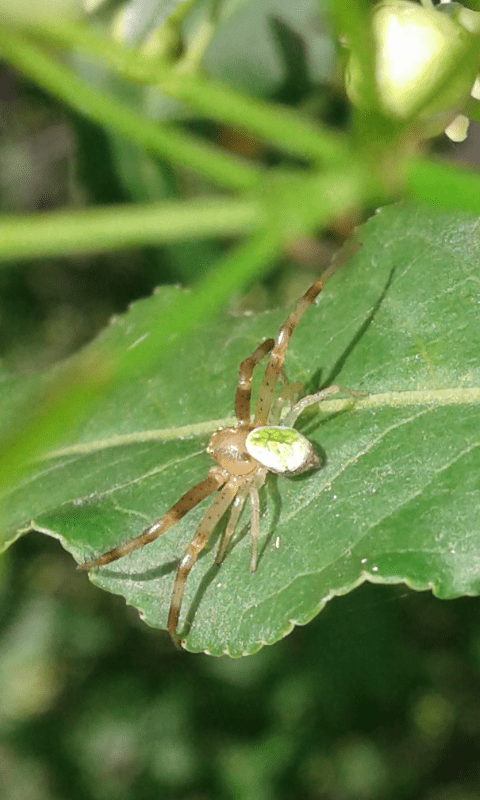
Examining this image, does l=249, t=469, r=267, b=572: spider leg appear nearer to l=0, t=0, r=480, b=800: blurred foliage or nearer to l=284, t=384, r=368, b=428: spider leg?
l=284, t=384, r=368, b=428: spider leg

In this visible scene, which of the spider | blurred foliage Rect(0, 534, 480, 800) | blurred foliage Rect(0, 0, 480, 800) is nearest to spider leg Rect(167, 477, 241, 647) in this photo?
the spider

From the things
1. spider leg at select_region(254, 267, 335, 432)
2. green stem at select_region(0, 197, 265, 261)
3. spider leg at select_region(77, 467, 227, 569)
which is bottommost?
green stem at select_region(0, 197, 265, 261)

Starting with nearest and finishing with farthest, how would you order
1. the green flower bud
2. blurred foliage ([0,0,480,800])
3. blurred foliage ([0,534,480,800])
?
1. the green flower bud
2. blurred foliage ([0,0,480,800])
3. blurred foliage ([0,534,480,800])

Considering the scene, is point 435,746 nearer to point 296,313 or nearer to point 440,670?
point 440,670

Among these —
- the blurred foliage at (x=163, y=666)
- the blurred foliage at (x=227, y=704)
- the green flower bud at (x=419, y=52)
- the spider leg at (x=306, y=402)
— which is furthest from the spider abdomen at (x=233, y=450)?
the blurred foliage at (x=227, y=704)

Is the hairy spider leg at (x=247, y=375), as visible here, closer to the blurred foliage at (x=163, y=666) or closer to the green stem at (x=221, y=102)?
the blurred foliage at (x=163, y=666)

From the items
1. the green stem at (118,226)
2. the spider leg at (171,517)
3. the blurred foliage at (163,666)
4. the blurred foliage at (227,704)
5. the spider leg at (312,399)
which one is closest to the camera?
the green stem at (118,226)

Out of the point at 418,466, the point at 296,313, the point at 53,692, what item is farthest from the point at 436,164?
the point at 53,692

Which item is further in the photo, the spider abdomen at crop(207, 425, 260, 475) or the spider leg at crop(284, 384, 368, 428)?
the spider abdomen at crop(207, 425, 260, 475)
